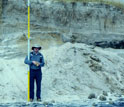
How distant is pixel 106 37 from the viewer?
14633mm

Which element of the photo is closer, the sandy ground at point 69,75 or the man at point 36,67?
the man at point 36,67

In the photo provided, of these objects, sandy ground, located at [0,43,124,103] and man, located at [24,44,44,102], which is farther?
sandy ground, located at [0,43,124,103]

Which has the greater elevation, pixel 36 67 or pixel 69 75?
pixel 36 67

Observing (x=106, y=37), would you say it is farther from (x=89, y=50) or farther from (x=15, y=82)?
(x=15, y=82)

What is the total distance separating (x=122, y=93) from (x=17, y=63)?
4126 millimetres

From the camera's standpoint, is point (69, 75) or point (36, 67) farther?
point (69, 75)

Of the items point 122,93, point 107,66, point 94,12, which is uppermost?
point 94,12

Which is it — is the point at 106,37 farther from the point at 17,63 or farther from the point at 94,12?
the point at 17,63

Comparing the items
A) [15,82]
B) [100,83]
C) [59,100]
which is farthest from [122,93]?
[15,82]

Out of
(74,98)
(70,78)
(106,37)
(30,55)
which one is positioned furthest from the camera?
(106,37)

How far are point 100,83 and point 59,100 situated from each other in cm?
233

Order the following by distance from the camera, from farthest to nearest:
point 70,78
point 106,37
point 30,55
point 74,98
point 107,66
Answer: point 106,37 → point 107,66 → point 70,78 → point 74,98 → point 30,55

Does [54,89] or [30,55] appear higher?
[30,55]

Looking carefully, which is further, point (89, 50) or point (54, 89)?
point (89, 50)
